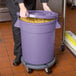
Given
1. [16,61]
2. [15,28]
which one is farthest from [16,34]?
[16,61]

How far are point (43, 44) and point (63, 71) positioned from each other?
457mm

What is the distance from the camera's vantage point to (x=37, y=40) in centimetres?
177

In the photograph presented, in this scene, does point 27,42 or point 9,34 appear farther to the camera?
point 9,34

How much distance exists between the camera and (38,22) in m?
1.78

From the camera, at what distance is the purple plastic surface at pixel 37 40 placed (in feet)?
5.63

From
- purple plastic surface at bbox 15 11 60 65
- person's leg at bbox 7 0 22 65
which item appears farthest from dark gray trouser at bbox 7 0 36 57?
purple plastic surface at bbox 15 11 60 65

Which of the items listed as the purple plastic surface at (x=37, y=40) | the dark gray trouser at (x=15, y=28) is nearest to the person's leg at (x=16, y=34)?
the dark gray trouser at (x=15, y=28)

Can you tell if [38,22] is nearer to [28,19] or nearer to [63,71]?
[28,19]

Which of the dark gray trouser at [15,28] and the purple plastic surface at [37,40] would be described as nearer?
the purple plastic surface at [37,40]

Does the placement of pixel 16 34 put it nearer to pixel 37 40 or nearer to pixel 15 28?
pixel 15 28

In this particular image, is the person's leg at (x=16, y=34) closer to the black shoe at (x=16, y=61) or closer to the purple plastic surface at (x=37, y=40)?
the black shoe at (x=16, y=61)

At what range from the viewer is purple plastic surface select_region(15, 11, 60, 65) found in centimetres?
172

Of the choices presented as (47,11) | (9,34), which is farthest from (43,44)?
(9,34)

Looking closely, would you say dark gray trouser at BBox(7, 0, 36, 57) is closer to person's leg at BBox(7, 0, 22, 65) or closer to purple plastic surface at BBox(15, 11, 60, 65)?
person's leg at BBox(7, 0, 22, 65)
